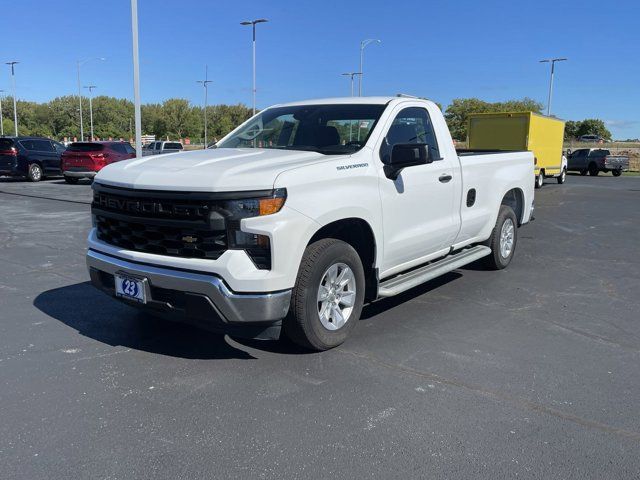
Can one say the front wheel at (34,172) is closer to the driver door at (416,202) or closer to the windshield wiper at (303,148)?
the windshield wiper at (303,148)

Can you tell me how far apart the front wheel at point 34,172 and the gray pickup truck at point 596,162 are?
2901cm

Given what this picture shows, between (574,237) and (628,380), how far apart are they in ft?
22.4

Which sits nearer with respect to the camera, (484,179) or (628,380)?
(628,380)

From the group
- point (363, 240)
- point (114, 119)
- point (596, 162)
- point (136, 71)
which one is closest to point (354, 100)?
point (363, 240)

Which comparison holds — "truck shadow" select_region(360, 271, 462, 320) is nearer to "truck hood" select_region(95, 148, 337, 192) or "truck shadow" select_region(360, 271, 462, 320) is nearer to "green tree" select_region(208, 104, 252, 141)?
"truck hood" select_region(95, 148, 337, 192)

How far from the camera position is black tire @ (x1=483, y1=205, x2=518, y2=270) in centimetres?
704

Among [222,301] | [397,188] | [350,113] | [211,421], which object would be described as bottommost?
[211,421]

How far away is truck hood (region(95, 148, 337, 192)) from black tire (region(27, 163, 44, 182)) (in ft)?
64.0

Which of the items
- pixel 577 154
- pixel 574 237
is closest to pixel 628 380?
pixel 574 237

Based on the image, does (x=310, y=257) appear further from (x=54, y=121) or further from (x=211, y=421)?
(x=54, y=121)

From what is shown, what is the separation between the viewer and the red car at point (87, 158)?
20188mm

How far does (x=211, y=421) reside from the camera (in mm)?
3385

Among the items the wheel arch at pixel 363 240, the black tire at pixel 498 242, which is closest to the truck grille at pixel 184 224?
the wheel arch at pixel 363 240

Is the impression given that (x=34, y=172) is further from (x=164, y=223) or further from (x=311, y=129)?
(x=164, y=223)
